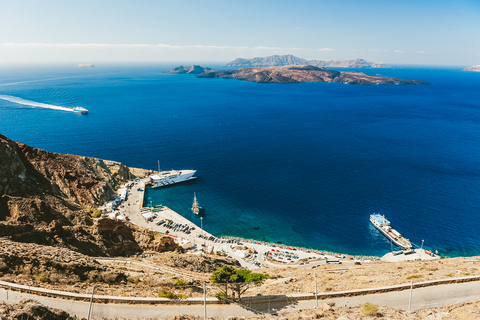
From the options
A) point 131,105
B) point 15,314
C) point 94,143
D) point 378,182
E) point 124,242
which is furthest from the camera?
point 131,105

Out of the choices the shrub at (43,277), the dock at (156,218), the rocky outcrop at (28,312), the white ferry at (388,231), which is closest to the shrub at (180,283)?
the rocky outcrop at (28,312)

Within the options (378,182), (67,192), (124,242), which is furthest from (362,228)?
(67,192)

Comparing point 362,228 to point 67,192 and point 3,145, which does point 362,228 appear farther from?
point 3,145

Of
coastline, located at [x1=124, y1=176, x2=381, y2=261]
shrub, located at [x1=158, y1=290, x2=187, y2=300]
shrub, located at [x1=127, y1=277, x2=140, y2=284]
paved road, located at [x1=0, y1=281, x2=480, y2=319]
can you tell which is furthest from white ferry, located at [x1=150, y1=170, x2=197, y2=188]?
paved road, located at [x1=0, y1=281, x2=480, y2=319]

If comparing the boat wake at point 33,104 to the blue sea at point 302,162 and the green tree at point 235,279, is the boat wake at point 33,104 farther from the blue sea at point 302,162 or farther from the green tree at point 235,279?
the green tree at point 235,279

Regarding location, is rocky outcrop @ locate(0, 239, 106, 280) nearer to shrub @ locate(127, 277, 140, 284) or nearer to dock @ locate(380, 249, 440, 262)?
shrub @ locate(127, 277, 140, 284)

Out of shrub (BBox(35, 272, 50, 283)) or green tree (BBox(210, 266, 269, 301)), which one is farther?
green tree (BBox(210, 266, 269, 301))

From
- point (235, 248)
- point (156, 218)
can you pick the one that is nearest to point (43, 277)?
point (235, 248)
